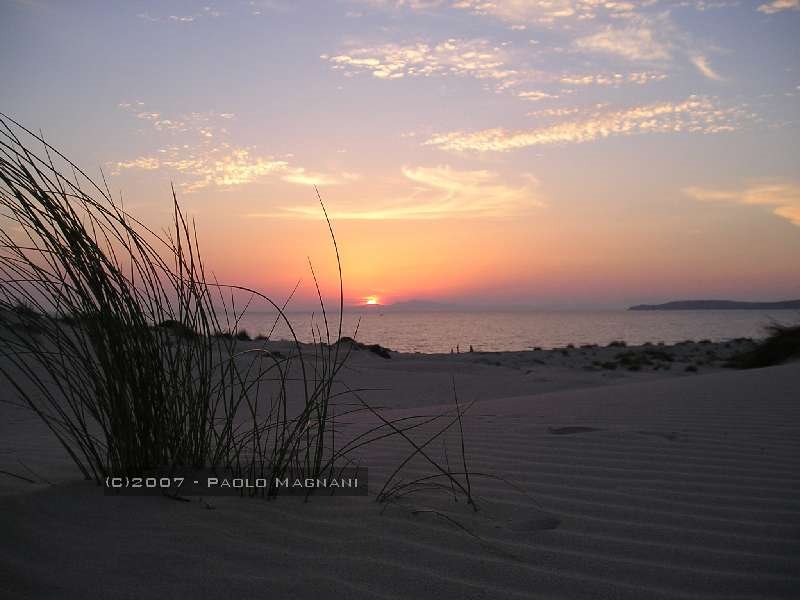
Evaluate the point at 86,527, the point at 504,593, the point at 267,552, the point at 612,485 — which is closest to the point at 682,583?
the point at 504,593

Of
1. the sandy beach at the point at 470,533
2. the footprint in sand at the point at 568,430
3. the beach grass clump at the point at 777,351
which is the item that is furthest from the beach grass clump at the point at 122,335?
the beach grass clump at the point at 777,351

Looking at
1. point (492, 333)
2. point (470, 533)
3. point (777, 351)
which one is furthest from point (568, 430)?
point (492, 333)

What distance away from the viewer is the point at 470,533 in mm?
2051

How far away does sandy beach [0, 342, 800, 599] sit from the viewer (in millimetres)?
1666

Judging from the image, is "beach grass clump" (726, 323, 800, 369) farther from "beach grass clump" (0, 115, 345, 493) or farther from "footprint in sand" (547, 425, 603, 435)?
"beach grass clump" (0, 115, 345, 493)

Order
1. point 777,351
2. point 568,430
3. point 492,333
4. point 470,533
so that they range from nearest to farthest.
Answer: point 470,533 → point 568,430 → point 777,351 → point 492,333

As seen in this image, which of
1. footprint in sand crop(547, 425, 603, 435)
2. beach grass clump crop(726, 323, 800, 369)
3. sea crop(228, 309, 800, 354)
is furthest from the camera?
sea crop(228, 309, 800, 354)

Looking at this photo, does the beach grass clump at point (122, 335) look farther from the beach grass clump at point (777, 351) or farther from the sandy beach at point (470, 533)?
the beach grass clump at point (777, 351)

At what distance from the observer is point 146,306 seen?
237 centimetres

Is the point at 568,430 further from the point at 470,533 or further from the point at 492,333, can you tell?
the point at 492,333

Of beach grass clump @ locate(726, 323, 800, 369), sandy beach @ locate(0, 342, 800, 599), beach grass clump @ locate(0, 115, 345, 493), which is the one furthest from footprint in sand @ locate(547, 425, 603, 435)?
beach grass clump @ locate(726, 323, 800, 369)

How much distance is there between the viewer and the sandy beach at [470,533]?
1.67 metres

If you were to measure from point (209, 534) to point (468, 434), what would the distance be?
2269 mm

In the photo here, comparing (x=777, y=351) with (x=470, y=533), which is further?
(x=777, y=351)
